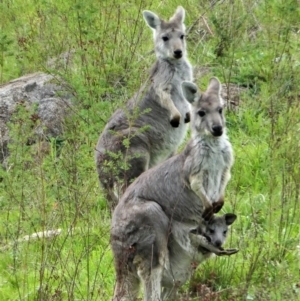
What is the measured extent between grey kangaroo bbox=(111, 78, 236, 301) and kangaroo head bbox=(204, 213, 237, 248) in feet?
0.15

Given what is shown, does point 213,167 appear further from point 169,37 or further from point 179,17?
point 179,17

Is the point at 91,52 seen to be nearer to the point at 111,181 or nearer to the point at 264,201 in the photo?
the point at 111,181

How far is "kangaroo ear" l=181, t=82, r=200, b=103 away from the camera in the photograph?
7.73 m

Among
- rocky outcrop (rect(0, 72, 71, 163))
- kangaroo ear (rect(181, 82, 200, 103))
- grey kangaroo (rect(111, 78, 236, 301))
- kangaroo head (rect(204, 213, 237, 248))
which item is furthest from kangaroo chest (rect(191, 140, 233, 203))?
rocky outcrop (rect(0, 72, 71, 163))

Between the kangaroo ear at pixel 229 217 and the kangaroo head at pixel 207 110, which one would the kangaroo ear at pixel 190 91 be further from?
the kangaroo ear at pixel 229 217

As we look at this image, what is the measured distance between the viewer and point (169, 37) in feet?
35.5

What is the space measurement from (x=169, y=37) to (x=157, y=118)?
108 cm

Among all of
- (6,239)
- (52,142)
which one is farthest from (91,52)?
(6,239)

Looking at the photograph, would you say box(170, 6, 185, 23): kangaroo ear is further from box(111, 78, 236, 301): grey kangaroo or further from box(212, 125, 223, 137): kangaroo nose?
box(212, 125, 223, 137): kangaroo nose

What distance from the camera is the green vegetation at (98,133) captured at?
287 inches

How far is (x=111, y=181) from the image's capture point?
9422 mm

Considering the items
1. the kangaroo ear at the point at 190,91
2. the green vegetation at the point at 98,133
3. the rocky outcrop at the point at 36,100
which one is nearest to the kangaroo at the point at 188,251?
the green vegetation at the point at 98,133

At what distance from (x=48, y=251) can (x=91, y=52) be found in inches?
177

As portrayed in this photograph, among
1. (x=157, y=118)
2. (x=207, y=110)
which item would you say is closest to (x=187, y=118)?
(x=157, y=118)
